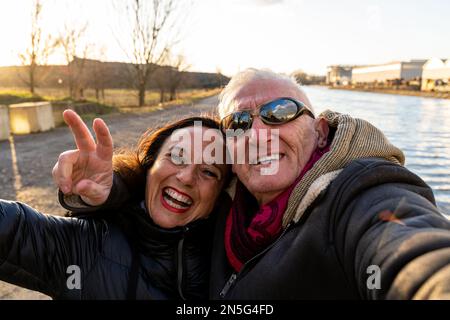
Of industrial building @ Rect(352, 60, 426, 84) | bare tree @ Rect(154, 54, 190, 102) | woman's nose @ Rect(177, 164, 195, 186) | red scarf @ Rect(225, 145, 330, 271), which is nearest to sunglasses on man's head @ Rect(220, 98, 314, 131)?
red scarf @ Rect(225, 145, 330, 271)

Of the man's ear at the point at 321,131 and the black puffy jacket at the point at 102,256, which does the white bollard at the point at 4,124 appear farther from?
the man's ear at the point at 321,131

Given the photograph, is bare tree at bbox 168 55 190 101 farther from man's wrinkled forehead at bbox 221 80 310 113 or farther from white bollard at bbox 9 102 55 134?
man's wrinkled forehead at bbox 221 80 310 113

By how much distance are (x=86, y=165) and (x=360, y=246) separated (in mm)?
1232

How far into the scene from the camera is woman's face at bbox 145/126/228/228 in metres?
1.91

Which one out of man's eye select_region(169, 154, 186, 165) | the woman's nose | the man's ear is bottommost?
the woman's nose

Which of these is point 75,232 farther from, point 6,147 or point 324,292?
point 6,147

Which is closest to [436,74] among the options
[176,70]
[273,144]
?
[176,70]

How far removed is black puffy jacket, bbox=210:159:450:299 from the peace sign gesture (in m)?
0.77

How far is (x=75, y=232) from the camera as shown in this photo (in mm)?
1724

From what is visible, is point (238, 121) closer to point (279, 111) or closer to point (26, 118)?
point (279, 111)

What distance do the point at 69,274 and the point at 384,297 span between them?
1.33 meters

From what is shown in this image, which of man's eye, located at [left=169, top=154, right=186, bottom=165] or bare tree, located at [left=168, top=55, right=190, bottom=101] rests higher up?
bare tree, located at [left=168, top=55, right=190, bottom=101]

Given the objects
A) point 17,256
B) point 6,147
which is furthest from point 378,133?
point 6,147

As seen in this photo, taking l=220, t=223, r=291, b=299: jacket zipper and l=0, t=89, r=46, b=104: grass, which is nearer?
l=220, t=223, r=291, b=299: jacket zipper
